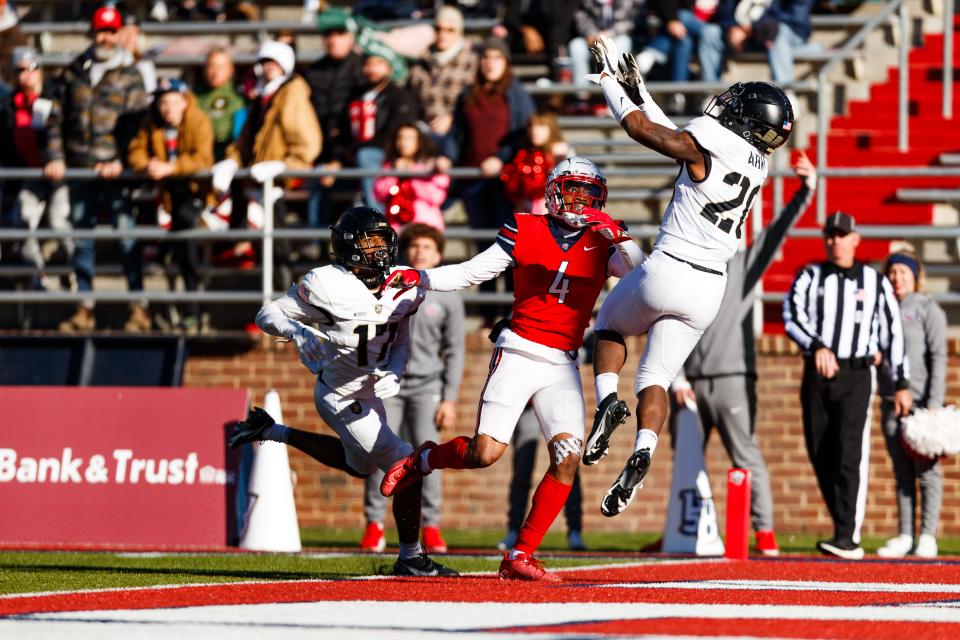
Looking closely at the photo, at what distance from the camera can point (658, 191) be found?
43.4ft

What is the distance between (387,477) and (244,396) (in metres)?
3.79

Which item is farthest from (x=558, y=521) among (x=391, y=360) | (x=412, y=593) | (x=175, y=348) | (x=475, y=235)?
(x=412, y=593)

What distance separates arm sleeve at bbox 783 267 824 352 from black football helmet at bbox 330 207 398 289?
352cm

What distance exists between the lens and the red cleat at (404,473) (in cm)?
763

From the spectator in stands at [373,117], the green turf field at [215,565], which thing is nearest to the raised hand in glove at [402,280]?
the green turf field at [215,565]

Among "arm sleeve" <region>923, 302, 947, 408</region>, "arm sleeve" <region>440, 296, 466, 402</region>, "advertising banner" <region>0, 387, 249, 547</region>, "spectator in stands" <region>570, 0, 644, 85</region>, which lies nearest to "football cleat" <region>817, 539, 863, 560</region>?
"arm sleeve" <region>923, 302, 947, 408</region>

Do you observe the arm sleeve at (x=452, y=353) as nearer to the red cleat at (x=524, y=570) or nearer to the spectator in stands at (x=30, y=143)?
the red cleat at (x=524, y=570)

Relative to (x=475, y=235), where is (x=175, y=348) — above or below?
below

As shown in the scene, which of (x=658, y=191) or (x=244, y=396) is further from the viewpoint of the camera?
(x=658, y=191)

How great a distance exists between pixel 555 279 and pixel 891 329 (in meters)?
3.77

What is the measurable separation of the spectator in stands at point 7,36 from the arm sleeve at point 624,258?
33.1ft

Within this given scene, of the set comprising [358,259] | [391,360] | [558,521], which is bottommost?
[558,521]

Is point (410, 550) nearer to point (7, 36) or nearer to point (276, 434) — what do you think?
point (276, 434)

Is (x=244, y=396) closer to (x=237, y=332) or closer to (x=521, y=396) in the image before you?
(x=237, y=332)
